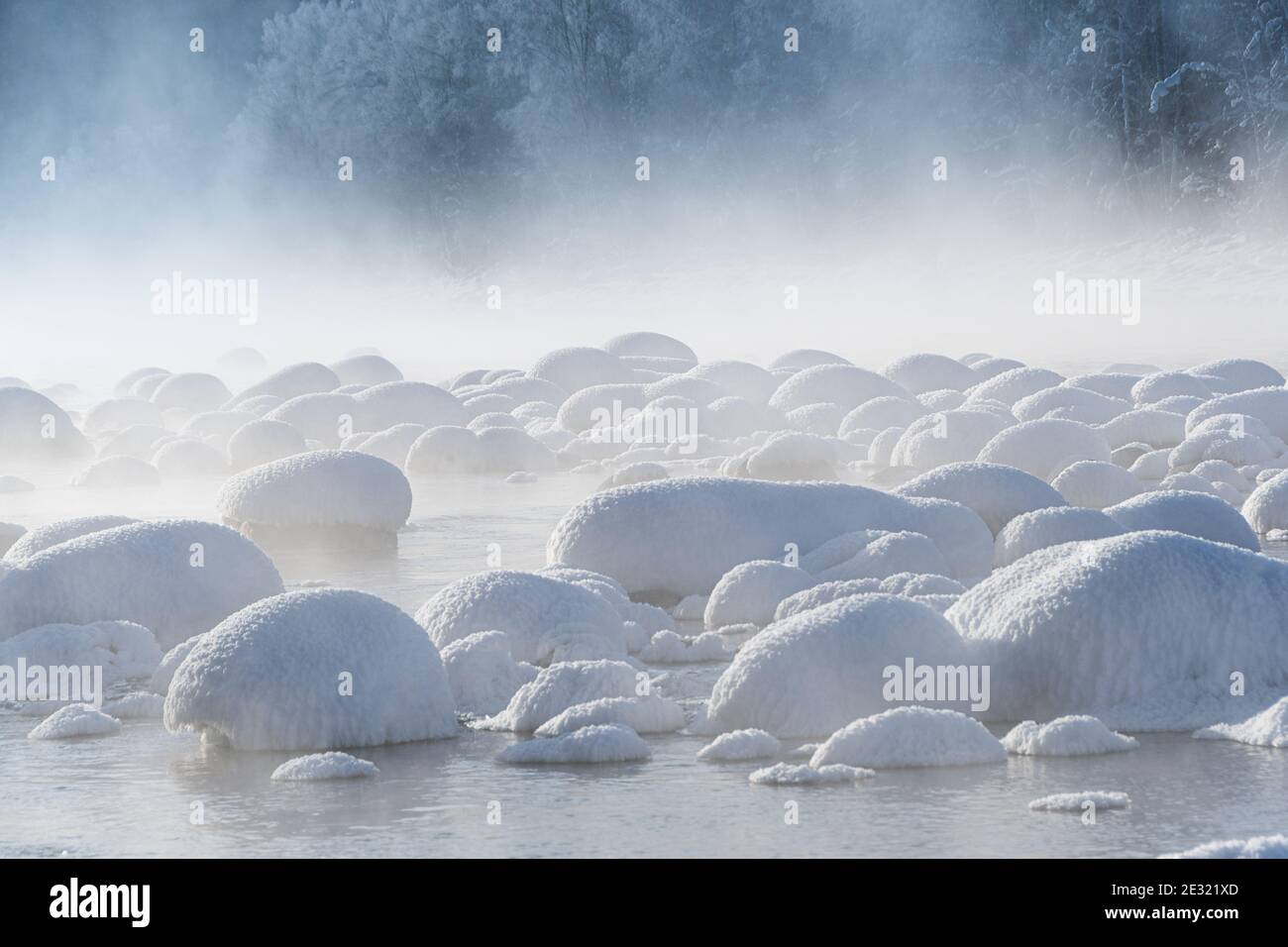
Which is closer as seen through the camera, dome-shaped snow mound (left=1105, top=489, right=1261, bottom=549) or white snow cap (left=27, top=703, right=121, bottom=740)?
white snow cap (left=27, top=703, right=121, bottom=740)

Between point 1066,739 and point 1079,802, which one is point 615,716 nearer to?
point 1066,739

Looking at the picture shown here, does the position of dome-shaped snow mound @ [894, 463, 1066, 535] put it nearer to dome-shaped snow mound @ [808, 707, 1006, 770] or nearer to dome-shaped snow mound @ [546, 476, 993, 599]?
dome-shaped snow mound @ [546, 476, 993, 599]

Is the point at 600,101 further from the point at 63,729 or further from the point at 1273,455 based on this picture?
the point at 63,729

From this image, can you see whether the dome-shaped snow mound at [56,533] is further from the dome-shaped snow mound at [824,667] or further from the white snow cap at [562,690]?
the dome-shaped snow mound at [824,667]

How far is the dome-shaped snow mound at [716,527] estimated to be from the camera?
9750 mm

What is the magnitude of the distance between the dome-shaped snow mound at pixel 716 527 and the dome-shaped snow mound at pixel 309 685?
307 centimetres

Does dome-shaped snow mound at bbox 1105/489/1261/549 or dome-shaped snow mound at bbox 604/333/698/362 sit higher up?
dome-shaped snow mound at bbox 604/333/698/362

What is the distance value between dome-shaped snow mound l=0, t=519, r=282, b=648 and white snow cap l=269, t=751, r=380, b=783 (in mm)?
2602

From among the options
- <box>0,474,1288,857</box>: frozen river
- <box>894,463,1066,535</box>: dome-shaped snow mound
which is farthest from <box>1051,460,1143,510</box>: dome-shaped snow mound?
<box>0,474,1288,857</box>: frozen river

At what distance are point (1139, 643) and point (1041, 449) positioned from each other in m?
7.82

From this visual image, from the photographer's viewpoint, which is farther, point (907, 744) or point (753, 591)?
point (753, 591)

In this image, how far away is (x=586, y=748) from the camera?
636 cm

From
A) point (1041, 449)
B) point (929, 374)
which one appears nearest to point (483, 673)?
point (1041, 449)

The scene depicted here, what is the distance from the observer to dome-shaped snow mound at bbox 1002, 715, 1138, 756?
6273 mm
